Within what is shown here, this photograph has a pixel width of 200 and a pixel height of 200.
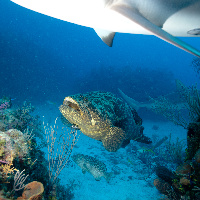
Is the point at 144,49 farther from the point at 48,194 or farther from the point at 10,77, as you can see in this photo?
the point at 48,194

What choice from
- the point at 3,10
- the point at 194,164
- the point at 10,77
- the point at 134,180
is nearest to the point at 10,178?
the point at 194,164

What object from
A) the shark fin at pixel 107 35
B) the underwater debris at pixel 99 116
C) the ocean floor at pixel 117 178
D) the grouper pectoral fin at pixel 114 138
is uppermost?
the shark fin at pixel 107 35

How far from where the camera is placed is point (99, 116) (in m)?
3.66

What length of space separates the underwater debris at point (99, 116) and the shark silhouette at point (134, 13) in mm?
1932

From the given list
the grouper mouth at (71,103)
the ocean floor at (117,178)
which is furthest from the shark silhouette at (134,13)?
the ocean floor at (117,178)

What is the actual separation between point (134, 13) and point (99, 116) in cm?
247

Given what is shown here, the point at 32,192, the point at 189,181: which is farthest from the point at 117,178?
the point at 32,192

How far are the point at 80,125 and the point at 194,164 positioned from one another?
2.82m

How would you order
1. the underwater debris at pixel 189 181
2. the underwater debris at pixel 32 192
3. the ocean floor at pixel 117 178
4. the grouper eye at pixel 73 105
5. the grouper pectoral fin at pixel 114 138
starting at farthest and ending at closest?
1. the ocean floor at pixel 117 178
2. the grouper pectoral fin at pixel 114 138
3. the grouper eye at pixel 73 105
4. the underwater debris at pixel 189 181
5. the underwater debris at pixel 32 192

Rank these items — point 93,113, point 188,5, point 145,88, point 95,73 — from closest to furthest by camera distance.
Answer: point 188,5, point 93,113, point 145,88, point 95,73

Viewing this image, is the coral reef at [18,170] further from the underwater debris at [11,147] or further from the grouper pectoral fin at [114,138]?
the grouper pectoral fin at [114,138]

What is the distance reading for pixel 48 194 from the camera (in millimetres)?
3287

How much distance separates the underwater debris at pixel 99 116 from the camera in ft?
11.3

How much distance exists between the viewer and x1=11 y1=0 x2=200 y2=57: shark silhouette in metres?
1.68
